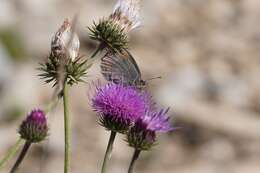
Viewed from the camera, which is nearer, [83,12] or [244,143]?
[244,143]

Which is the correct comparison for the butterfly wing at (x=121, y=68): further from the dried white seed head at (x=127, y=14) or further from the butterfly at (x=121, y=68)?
the dried white seed head at (x=127, y=14)

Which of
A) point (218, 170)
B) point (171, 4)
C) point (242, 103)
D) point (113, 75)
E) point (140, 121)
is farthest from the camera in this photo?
point (171, 4)

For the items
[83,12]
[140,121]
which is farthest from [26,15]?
[140,121]

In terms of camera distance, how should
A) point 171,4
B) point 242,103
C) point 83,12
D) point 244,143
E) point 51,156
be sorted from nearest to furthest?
point 51,156, point 244,143, point 242,103, point 83,12, point 171,4

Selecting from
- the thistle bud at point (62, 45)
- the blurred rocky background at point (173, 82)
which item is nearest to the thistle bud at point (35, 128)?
the thistle bud at point (62, 45)

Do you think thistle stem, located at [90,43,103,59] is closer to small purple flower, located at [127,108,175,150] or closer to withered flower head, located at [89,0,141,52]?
withered flower head, located at [89,0,141,52]

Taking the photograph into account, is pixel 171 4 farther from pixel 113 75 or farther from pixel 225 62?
pixel 113 75
